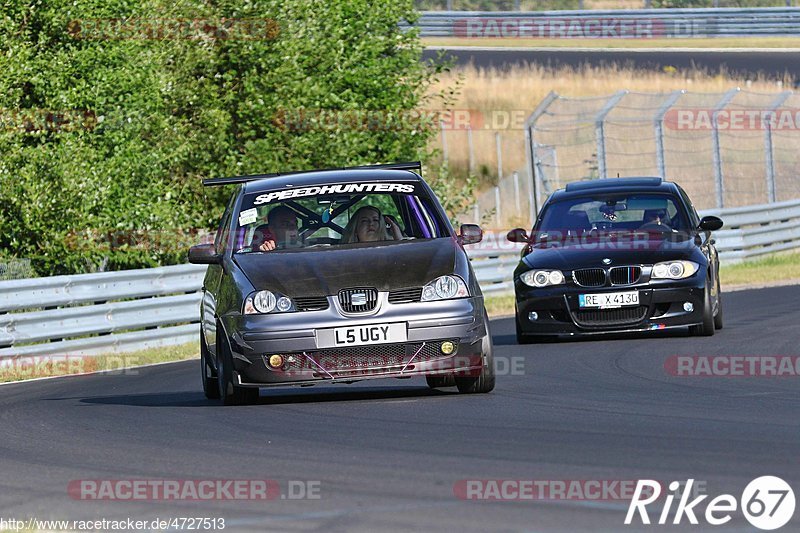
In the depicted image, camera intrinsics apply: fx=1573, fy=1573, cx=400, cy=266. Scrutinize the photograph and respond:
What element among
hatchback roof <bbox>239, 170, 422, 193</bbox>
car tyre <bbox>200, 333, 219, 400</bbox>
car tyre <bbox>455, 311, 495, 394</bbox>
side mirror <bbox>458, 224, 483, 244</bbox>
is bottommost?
car tyre <bbox>200, 333, 219, 400</bbox>

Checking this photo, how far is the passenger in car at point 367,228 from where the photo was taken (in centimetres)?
1094

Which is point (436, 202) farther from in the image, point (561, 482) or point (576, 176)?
point (576, 176)

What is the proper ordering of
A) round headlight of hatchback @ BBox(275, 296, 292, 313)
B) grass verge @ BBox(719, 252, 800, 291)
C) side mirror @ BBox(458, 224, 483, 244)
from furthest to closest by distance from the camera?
grass verge @ BBox(719, 252, 800, 291) < side mirror @ BBox(458, 224, 483, 244) < round headlight of hatchback @ BBox(275, 296, 292, 313)

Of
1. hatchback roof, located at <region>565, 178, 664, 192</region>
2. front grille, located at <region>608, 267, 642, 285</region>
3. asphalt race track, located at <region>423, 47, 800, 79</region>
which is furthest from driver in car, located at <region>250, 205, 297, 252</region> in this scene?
asphalt race track, located at <region>423, 47, 800, 79</region>

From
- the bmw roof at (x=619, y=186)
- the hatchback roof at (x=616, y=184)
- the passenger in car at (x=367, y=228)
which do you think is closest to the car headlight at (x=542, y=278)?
the bmw roof at (x=619, y=186)

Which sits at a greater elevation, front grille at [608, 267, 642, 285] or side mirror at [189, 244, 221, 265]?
side mirror at [189, 244, 221, 265]

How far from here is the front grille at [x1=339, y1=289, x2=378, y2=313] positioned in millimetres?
9844

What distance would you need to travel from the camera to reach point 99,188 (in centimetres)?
2011

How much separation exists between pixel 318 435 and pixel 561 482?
2255 millimetres

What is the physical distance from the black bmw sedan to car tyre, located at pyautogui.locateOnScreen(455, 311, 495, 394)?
4.11 m

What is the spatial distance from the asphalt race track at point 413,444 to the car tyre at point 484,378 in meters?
0.14

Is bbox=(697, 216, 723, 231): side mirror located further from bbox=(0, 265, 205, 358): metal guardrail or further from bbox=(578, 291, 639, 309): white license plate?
bbox=(0, 265, 205, 358): metal guardrail

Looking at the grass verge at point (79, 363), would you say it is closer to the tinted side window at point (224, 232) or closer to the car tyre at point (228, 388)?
the tinted side window at point (224, 232)

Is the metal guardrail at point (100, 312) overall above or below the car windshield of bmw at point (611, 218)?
below
